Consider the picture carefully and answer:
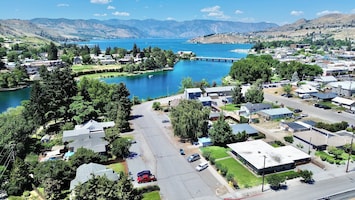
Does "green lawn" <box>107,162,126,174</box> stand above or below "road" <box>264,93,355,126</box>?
below

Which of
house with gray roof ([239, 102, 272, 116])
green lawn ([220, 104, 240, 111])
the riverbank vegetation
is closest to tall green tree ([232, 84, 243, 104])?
green lawn ([220, 104, 240, 111])

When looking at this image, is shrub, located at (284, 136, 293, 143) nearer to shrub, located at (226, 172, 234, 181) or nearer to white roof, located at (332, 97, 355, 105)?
shrub, located at (226, 172, 234, 181)

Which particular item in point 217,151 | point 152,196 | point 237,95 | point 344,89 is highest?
point 344,89

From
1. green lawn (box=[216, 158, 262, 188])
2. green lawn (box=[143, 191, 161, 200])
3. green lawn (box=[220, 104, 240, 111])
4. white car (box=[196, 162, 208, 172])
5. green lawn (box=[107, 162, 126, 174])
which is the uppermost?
green lawn (box=[220, 104, 240, 111])

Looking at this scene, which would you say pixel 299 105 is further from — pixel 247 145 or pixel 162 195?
pixel 162 195

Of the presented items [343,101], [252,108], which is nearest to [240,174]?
[252,108]

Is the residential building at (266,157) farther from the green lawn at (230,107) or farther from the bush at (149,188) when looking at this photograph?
the green lawn at (230,107)

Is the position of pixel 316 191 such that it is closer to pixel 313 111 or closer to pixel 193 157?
pixel 193 157
